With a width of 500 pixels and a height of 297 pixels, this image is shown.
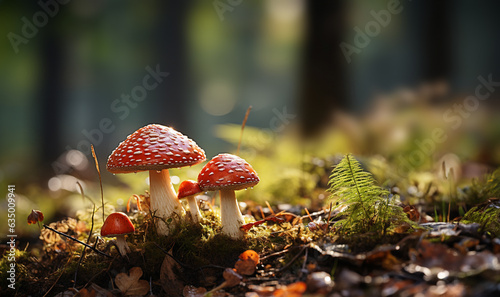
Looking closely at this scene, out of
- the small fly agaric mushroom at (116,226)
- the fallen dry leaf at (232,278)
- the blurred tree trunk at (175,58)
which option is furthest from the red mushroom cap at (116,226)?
the blurred tree trunk at (175,58)

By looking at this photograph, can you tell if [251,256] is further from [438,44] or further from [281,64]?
[281,64]

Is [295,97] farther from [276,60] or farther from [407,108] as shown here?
[276,60]

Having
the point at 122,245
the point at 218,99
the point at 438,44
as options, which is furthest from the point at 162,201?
the point at 218,99

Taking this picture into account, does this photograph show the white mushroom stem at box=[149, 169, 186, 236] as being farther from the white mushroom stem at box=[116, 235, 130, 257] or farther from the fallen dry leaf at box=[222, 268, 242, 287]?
the fallen dry leaf at box=[222, 268, 242, 287]

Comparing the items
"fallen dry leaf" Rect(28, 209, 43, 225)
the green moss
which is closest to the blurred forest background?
"fallen dry leaf" Rect(28, 209, 43, 225)

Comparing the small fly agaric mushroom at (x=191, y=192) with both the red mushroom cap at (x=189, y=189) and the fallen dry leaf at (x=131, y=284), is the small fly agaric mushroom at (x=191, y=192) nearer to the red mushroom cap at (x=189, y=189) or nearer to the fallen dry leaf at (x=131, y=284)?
the red mushroom cap at (x=189, y=189)

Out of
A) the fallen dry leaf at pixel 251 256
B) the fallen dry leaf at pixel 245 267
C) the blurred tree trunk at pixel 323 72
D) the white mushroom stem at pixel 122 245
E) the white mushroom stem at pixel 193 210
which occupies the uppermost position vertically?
the blurred tree trunk at pixel 323 72
